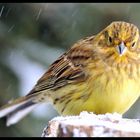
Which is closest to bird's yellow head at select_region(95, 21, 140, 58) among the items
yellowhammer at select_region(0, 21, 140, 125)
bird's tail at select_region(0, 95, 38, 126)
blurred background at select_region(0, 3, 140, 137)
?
yellowhammer at select_region(0, 21, 140, 125)

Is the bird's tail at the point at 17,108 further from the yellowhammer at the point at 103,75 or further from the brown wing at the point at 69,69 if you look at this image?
the yellowhammer at the point at 103,75

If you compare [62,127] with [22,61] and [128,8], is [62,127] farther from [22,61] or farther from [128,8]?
[128,8]

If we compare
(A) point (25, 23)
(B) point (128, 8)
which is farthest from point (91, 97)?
(B) point (128, 8)

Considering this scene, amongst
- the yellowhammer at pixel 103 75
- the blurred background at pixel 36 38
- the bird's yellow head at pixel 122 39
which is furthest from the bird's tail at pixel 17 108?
the bird's yellow head at pixel 122 39

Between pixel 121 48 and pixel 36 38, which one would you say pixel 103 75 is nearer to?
pixel 121 48

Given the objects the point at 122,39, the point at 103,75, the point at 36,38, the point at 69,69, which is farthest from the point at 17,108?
the point at 122,39

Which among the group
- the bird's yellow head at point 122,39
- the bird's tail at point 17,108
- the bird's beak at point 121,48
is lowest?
the bird's tail at point 17,108

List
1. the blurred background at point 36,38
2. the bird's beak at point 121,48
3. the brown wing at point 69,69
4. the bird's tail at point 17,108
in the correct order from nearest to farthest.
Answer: the bird's beak at point 121,48 < the brown wing at point 69,69 < the bird's tail at point 17,108 < the blurred background at point 36,38
